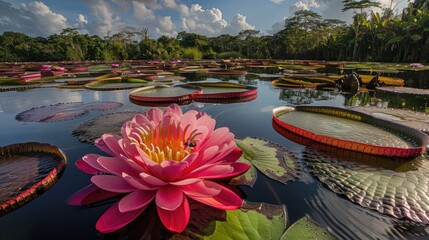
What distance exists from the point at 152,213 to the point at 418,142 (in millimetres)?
1739

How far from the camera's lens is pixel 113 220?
64cm

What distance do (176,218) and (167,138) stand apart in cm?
31

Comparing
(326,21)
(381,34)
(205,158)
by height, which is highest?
(326,21)

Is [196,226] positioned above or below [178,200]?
below

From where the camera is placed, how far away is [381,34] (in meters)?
21.1

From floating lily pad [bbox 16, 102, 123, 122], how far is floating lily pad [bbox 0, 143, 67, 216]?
989 mm

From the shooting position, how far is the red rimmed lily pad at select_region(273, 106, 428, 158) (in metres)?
1.32

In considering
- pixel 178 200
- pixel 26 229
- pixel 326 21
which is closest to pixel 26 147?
pixel 26 229

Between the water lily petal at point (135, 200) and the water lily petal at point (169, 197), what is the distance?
0.03m

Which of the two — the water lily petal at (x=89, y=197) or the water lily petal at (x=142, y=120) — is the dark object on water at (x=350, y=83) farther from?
the water lily petal at (x=89, y=197)

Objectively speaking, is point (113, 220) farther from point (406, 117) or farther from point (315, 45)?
point (315, 45)

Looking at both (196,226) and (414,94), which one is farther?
(414,94)

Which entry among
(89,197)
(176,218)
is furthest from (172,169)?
(89,197)

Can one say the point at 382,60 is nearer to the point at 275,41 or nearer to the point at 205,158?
the point at 275,41
